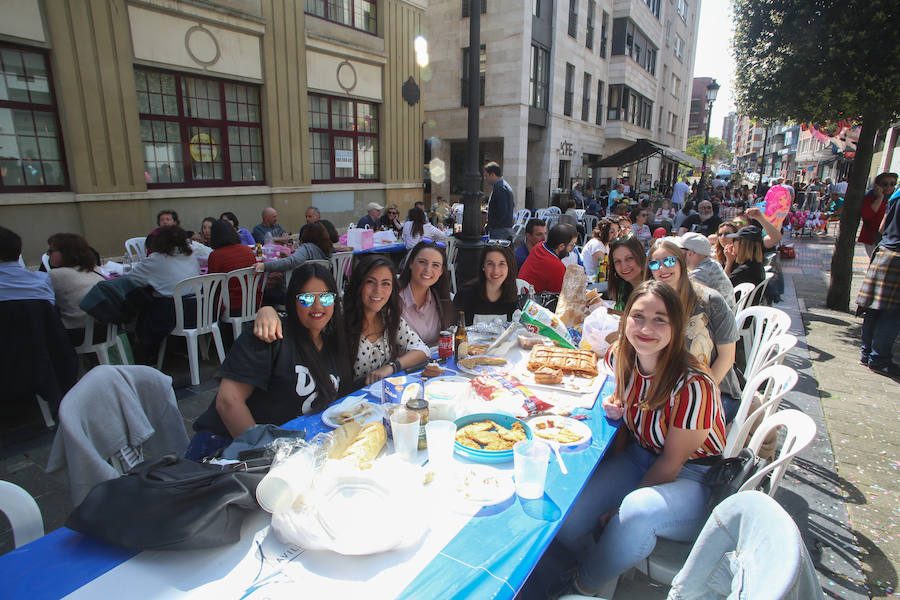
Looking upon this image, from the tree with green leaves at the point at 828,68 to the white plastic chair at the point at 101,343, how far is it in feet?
28.0

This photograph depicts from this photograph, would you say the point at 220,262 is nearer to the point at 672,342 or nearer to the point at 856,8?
the point at 672,342

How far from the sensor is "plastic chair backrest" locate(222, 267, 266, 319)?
5207 mm

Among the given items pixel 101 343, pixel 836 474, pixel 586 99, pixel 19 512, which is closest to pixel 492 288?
pixel 836 474

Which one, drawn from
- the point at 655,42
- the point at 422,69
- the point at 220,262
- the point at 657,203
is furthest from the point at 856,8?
the point at 655,42

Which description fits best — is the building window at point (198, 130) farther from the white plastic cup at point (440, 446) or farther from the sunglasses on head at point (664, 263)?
the white plastic cup at point (440, 446)

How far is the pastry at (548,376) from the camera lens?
281cm

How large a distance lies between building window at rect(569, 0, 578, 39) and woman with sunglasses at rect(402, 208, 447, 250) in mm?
17007

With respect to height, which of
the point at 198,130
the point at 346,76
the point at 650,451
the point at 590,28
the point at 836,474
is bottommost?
the point at 836,474

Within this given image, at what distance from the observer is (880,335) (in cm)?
526

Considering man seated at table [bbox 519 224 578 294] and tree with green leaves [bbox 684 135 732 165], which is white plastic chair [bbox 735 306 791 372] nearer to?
man seated at table [bbox 519 224 578 294]

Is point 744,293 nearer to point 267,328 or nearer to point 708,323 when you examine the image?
point 708,323

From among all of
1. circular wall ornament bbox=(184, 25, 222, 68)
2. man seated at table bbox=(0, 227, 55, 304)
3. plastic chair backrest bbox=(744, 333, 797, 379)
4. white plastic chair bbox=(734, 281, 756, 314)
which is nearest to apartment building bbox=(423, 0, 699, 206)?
circular wall ornament bbox=(184, 25, 222, 68)

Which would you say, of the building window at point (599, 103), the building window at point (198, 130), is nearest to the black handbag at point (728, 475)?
the building window at point (198, 130)

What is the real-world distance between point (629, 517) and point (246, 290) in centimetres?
475
